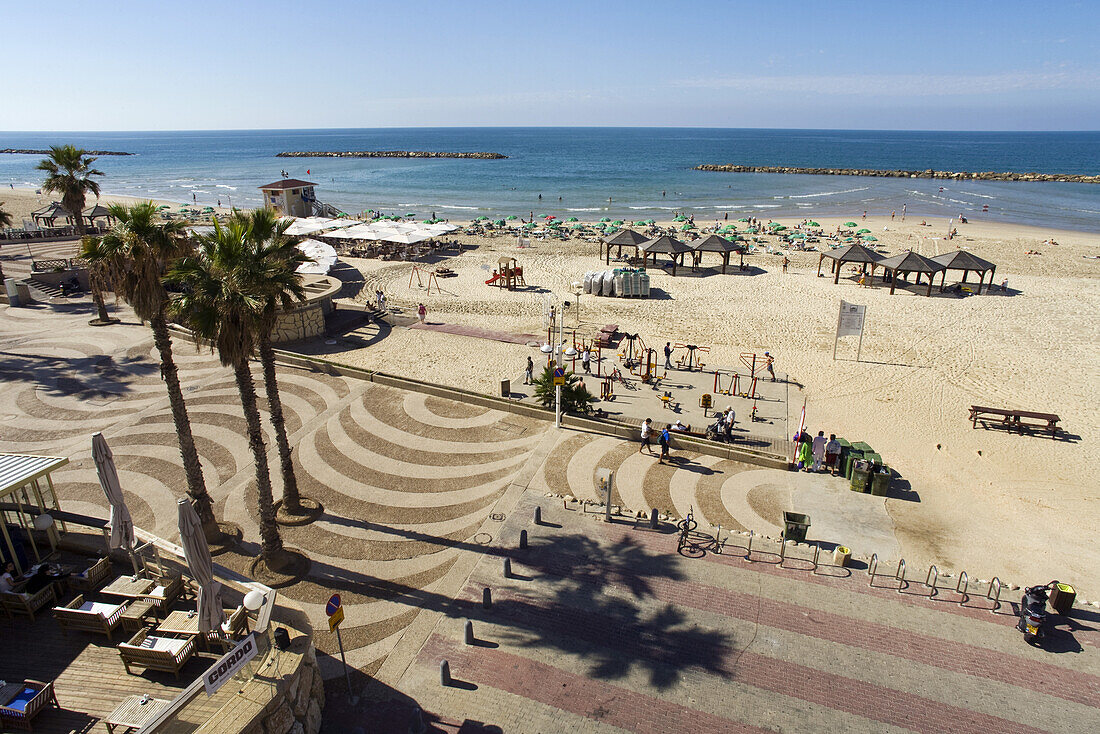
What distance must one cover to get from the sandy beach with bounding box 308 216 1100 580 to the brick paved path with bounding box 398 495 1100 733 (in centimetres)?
253

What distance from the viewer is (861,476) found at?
15.7 metres

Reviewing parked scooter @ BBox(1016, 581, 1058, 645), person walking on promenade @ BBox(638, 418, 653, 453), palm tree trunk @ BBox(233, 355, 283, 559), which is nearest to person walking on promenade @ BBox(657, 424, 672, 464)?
person walking on promenade @ BBox(638, 418, 653, 453)

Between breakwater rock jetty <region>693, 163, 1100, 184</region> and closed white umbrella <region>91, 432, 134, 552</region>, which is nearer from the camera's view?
closed white umbrella <region>91, 432, 134, 552</region>

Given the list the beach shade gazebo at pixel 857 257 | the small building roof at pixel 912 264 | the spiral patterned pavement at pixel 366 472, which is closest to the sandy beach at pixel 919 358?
the beach shade gazebo at pixel 857 257

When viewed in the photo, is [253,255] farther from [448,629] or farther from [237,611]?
[448,629]

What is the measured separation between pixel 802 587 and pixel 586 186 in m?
93.1

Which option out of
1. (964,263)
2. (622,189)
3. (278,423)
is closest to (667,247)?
(964,263)

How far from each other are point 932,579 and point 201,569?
1398cm

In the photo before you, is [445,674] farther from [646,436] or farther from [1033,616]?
[1033,616]

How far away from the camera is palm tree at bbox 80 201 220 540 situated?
11703mm

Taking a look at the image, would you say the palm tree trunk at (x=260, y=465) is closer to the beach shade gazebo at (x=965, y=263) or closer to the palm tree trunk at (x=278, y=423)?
the palm tree trunk at (x=278, y=423)

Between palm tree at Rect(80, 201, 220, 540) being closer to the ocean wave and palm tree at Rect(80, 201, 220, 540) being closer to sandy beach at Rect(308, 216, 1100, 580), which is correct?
sandy beach at Rect(308, 216, 1100, 580)

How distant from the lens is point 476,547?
1326cm

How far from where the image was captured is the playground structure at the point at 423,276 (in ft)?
121
